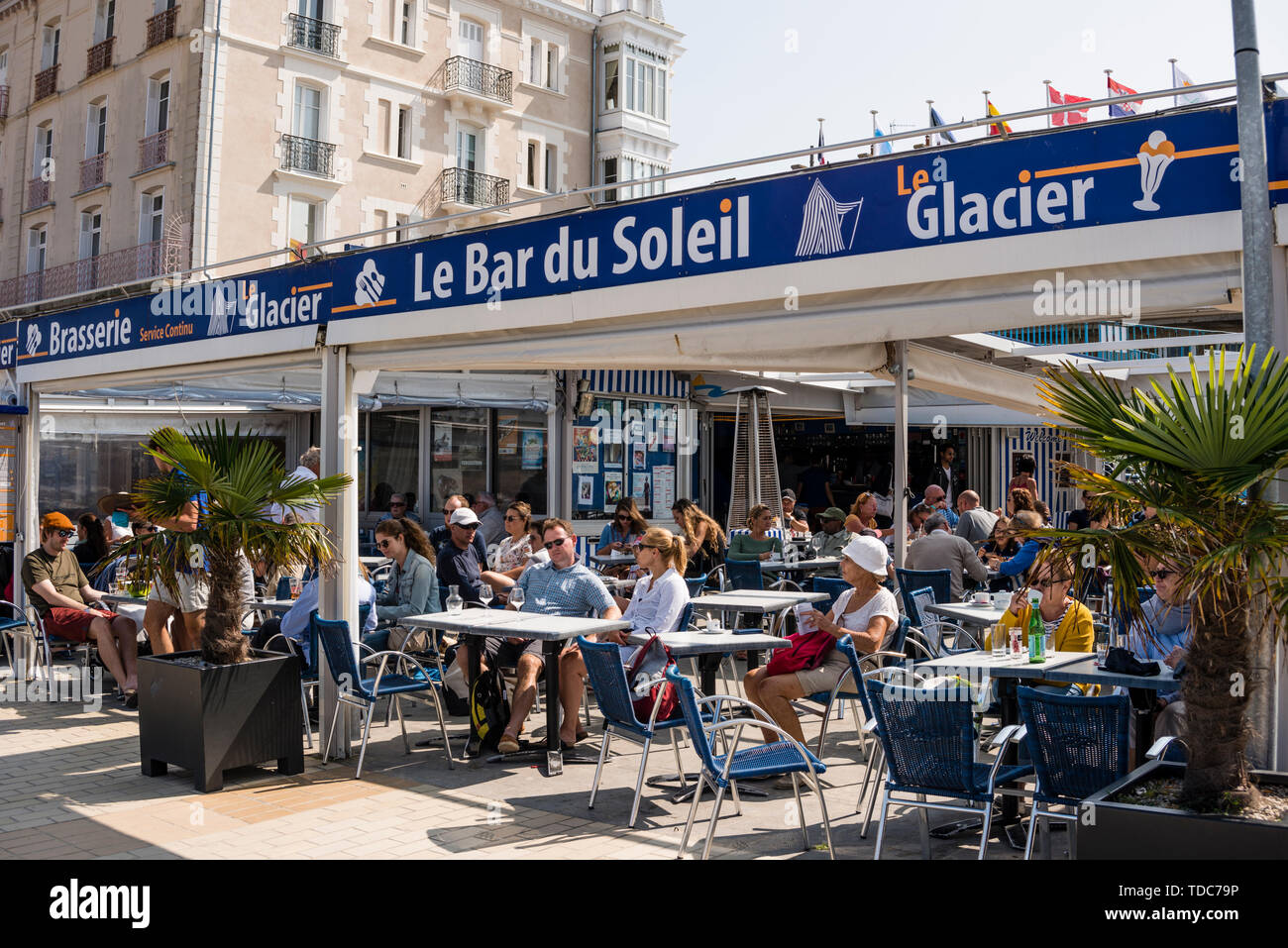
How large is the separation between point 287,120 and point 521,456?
10.4 meters

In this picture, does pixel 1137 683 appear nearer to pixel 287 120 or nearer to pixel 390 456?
pixel 390 456

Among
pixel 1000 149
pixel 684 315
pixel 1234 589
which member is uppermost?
pixel 1000 149

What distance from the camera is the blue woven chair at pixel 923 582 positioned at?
8406mm

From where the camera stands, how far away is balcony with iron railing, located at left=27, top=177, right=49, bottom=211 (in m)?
27.4

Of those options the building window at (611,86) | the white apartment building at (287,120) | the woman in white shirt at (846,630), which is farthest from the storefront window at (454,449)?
the building window at (611,86)

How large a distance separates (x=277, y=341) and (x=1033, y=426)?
13150 mm

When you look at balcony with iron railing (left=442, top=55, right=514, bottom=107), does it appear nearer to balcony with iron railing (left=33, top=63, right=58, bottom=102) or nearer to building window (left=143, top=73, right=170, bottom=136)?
building window (left=143, top=73, right=170, bottom=136)

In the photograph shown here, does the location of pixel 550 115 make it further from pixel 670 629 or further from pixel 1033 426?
pixel 670 629

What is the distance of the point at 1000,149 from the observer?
4.78 m

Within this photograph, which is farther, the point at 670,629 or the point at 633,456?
the point at 633,456

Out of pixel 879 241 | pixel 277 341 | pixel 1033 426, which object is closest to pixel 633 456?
pixel 1033 426

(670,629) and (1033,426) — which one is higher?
(1033,426)

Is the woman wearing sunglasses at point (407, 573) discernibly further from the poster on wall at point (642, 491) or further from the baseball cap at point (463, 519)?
the poster on wall at point (642, 491)

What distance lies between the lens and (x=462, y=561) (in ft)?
29.0
